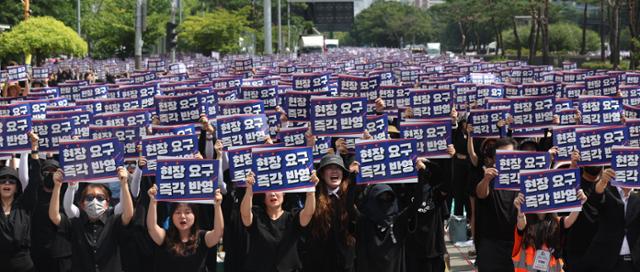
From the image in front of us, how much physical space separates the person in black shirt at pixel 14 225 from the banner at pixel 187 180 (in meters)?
1.39

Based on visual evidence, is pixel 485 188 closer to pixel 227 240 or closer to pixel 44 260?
pixel 227 240

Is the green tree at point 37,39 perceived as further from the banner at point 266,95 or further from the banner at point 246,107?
the banner at point 246,107

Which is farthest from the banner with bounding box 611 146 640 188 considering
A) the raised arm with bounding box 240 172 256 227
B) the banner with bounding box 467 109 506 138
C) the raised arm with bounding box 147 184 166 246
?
the banner with bounding box 467 109 506 138

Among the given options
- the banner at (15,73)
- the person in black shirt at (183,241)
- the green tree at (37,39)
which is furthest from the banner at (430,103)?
the green tree at (37,39)

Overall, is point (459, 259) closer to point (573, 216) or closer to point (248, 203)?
point (573, 216)

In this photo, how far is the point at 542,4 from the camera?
61.2 m

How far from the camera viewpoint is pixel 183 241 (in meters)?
7.59

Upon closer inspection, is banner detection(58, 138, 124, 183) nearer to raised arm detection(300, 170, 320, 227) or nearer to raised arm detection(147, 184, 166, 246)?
raised arm detection(147, 184, 166, 246)

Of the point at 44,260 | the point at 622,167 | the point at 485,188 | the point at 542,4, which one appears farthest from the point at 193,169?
the point at 542,4

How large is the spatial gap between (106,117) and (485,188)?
4.79m

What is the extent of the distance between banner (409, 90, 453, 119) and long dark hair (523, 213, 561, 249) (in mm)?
5293

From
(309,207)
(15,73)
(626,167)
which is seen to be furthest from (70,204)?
(15,73)

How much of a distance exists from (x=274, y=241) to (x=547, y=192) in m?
2.05

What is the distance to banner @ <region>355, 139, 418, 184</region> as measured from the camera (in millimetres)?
8523
